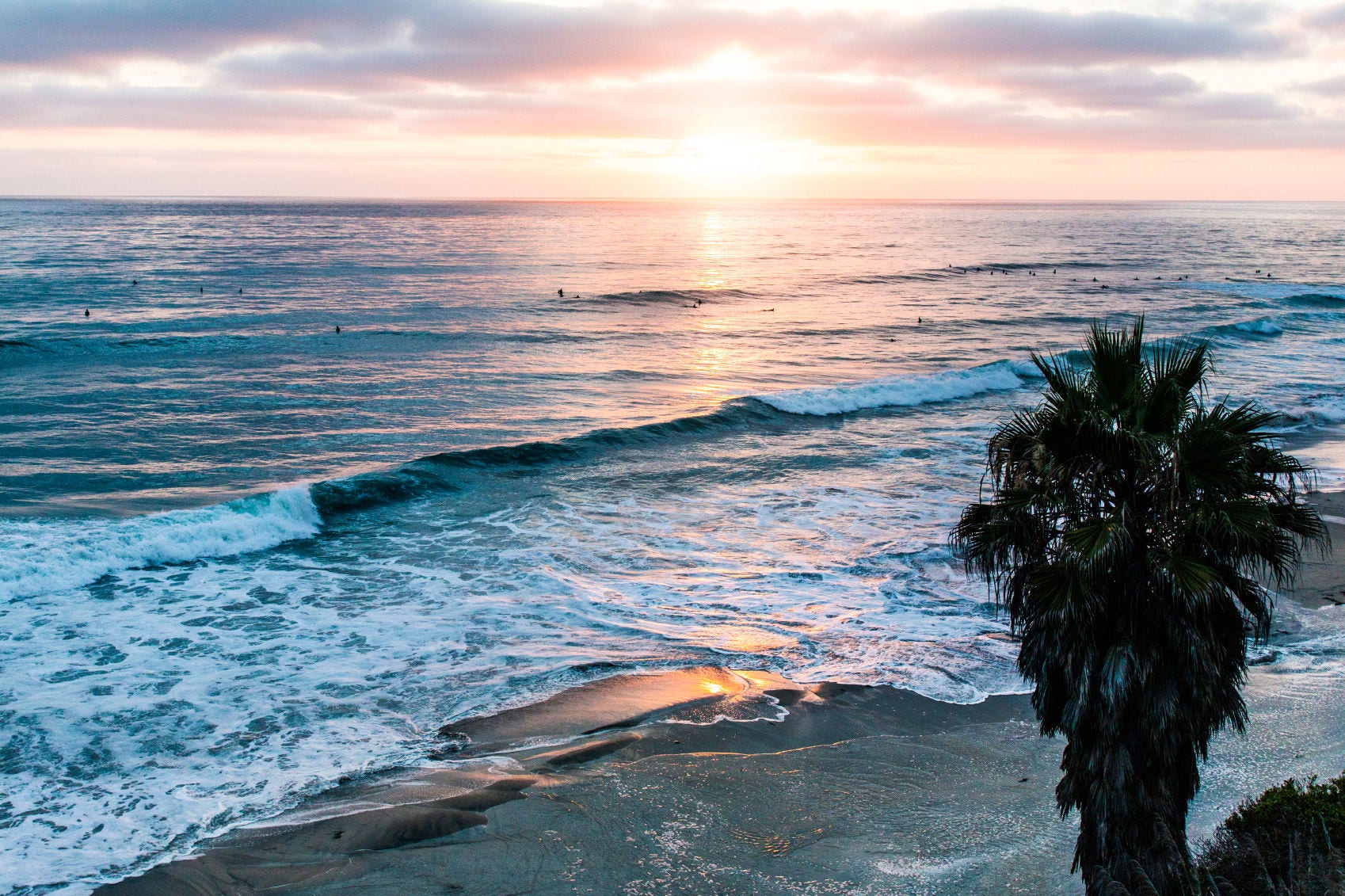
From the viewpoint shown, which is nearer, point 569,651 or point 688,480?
point 569,651

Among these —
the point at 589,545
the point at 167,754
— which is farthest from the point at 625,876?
the point at 589,545

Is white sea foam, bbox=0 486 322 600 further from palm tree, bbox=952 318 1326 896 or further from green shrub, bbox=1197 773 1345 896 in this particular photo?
green shrub, bbox=1197 773 1345 896

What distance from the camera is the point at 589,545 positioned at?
59.2 feet

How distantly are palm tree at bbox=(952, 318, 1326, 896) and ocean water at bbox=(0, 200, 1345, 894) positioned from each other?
549 cm

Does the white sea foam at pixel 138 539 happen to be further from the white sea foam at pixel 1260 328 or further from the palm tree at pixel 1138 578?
the white sea foam at pixel 1260 328

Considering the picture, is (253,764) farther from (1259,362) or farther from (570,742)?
(1259,362)

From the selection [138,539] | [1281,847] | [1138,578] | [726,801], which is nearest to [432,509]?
[138,539]

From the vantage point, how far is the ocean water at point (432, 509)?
36.4ft

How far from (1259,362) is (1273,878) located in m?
38.3

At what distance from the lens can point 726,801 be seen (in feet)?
30.2

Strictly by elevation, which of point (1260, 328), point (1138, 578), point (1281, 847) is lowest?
point (1281, 847)

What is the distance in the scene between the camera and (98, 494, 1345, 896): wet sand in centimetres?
802

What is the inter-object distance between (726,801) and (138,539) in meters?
13.2

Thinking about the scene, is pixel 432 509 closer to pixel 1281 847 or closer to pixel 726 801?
pixel 726 801
